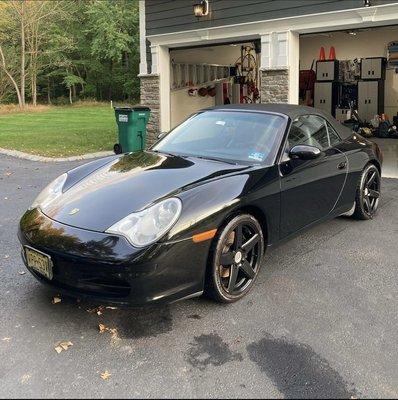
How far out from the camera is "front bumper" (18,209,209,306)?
9.59 feet

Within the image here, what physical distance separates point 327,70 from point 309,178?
44.0 ft

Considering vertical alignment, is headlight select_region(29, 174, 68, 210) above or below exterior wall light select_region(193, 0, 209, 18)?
below

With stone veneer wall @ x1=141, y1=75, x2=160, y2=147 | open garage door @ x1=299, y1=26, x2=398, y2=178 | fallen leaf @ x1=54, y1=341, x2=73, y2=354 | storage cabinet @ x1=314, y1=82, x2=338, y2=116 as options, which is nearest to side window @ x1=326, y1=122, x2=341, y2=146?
fallen leaf @ x1=54, y1=341, x2=73, y2=354

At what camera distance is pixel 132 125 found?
10461 mm

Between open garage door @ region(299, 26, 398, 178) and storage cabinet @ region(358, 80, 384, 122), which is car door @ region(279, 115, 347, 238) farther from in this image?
storage cabinet @ region(358, 80, 384, 122)

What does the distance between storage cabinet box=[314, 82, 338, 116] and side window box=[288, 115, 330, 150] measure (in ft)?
40.4

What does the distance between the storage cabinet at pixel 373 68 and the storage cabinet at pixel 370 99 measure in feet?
0.70

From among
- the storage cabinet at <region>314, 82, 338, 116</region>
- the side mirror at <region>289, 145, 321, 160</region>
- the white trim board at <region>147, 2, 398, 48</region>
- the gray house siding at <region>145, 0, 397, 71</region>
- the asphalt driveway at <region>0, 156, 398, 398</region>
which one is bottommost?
the asphalt driveway at <region>0, 156, 398, 398</region>

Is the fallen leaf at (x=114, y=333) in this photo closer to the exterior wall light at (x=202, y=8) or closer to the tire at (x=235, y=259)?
the tire at (x=235, y=259)

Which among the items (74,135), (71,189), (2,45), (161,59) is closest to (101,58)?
(2,45)

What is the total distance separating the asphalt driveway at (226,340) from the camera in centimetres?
258

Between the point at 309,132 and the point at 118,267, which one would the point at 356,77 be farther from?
the point at 118,267

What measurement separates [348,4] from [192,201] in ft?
21.8

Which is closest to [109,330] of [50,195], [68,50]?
[50,195]
